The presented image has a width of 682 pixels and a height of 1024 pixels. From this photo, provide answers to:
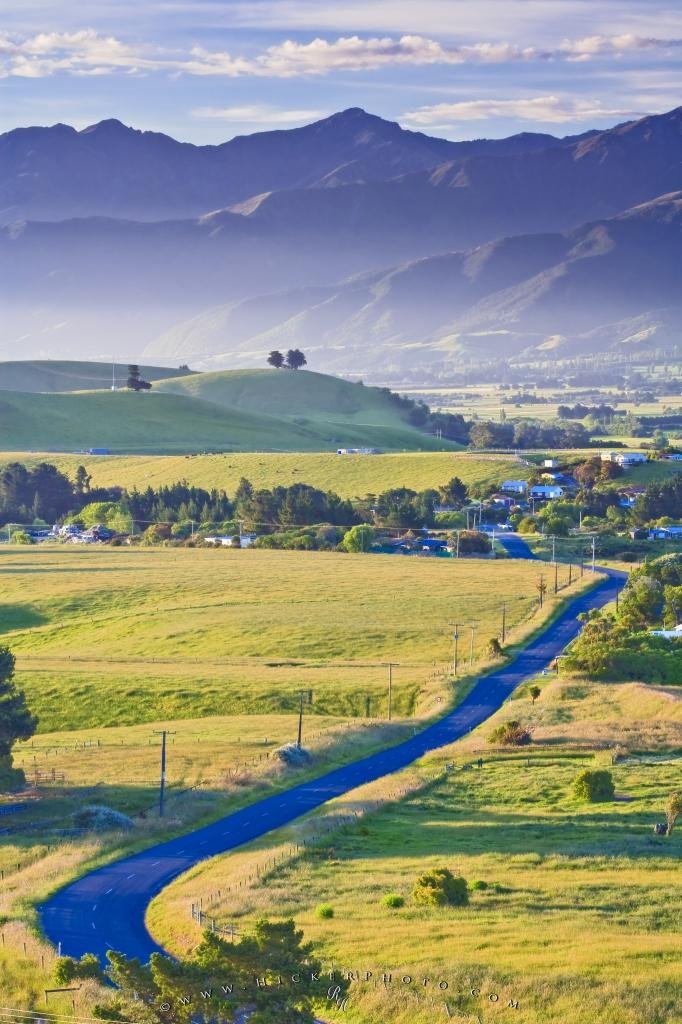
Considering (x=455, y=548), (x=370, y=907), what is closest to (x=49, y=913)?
(x=370, y=907)

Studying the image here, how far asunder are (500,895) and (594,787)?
12256mm

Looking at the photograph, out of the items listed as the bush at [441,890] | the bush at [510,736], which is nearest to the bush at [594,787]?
the bush at [510,736]

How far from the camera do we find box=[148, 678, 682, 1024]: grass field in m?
33.9

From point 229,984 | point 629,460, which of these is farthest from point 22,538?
point 229,984

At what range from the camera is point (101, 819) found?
5291cm

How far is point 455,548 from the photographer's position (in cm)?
14225

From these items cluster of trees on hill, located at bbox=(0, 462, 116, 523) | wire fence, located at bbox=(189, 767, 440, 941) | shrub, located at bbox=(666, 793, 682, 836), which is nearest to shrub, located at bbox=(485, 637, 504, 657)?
wire fence, located at bbox=(189, 767, 440, 941)

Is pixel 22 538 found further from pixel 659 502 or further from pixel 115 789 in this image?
pixel 115 789

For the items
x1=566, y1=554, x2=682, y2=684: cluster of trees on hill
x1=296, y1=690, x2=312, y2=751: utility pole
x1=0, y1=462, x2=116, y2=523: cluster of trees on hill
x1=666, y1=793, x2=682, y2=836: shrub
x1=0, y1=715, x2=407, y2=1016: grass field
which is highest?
x1=0, y1=462, x2=116, y2=523: cluster of trees on hill

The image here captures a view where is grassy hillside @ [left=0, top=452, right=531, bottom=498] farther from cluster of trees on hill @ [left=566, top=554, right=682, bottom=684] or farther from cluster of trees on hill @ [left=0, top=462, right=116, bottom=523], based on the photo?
cluster of trees on hill @ [left=566, top=554, right=682, bottom=684]

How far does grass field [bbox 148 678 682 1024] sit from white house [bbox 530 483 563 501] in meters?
113

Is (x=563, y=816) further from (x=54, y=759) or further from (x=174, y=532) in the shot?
(x=174, y=532)

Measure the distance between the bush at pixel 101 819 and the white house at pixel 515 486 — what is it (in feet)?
424

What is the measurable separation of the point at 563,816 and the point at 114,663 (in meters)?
44.0
